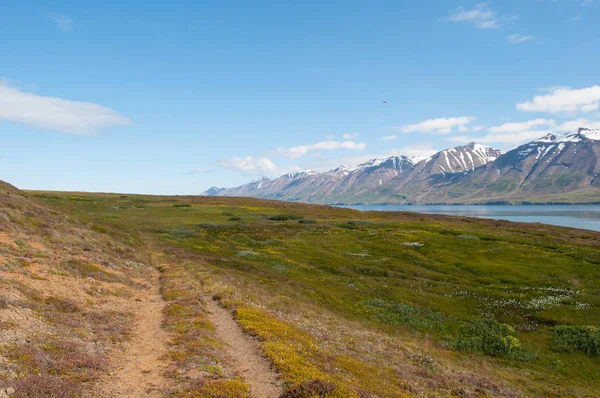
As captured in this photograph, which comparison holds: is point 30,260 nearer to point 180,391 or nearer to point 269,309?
point 269,309

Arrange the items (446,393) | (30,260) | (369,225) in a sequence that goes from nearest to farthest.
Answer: (446,393) → (30,260) → (369,225)

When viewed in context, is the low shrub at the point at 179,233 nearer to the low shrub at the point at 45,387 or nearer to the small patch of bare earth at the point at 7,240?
the small patch of bare earth at the point at 7,240

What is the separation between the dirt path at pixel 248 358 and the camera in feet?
46.6

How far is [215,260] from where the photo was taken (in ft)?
164

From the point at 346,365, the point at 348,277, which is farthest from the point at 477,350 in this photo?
the point at 348,277

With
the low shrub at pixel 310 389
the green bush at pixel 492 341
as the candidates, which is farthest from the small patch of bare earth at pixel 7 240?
the green bush at pixel 492 341

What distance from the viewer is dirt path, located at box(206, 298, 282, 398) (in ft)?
46.6

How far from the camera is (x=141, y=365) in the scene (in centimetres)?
1577

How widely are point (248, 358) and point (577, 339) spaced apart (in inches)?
1137

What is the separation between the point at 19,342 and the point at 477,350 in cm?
2960

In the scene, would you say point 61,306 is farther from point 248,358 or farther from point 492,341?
point 492,341

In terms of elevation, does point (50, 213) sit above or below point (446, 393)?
above

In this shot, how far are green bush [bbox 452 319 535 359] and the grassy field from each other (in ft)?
0.38

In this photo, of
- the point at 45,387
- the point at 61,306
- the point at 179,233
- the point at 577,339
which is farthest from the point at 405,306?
the point at 179,233
